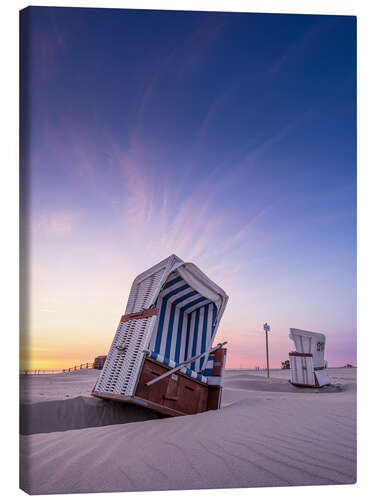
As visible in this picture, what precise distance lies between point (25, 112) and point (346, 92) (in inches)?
134

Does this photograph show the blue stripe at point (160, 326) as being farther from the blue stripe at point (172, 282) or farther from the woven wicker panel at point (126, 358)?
the woven wicker panel at point (126, 358)

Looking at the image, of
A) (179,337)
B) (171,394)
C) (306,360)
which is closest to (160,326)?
(179,337)

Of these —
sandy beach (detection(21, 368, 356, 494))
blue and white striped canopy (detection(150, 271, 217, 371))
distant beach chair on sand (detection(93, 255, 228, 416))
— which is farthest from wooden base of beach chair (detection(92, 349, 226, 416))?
blue and white striped canopy (detection(150, 271, 217, 371))

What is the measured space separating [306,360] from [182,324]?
18.9 ft

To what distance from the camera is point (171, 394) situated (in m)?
5.26

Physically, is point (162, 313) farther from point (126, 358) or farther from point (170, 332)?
point (126, 358)

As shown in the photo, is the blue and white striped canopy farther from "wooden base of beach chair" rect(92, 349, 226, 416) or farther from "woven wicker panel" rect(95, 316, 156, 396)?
"woven wicker panel" rect(95, 316, 156, 396)

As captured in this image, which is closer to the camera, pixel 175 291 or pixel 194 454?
pixel 194 454

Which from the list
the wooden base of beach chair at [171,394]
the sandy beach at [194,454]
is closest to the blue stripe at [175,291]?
the wooden base of beach chair at [171,394]

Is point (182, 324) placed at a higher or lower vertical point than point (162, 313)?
lower

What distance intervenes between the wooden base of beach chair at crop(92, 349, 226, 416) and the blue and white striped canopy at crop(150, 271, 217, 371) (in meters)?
0.66
